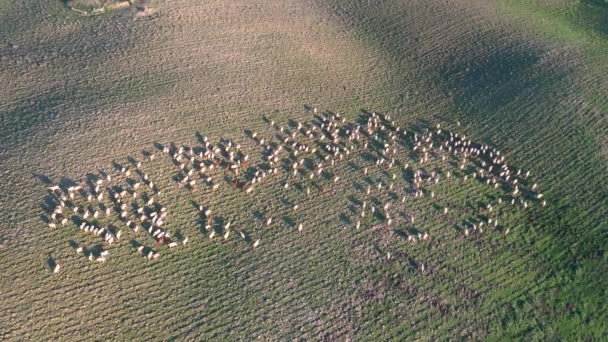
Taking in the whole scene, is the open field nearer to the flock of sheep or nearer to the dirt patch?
the flock of sheep

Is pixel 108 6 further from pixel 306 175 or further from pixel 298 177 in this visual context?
pixel 306 175

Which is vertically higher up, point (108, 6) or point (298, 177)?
point (108, 6)

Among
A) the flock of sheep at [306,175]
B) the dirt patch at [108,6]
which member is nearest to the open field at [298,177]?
the flock of sheep at [306,175]

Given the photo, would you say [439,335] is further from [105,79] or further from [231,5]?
[231,5]

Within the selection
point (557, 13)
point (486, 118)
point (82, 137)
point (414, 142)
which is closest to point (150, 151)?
point (82, 137)

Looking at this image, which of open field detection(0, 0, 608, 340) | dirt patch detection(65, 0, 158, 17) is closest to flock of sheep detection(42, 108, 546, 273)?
open field detection(0, 0, 608, 340)

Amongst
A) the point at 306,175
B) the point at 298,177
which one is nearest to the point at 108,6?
the point at 298,177

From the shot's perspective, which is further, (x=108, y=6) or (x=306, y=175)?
(x=108, y=6)
